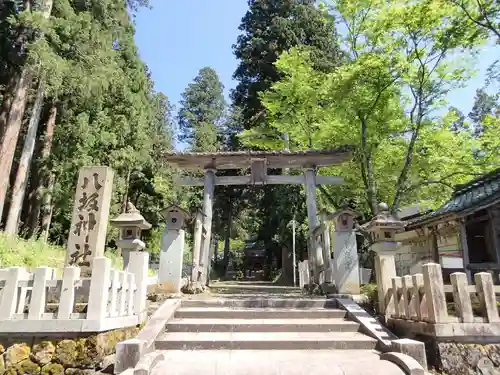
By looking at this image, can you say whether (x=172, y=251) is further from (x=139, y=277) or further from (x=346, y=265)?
(x=346, y=265)

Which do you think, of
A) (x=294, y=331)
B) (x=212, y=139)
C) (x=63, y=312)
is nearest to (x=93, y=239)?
(x=63, y=312)

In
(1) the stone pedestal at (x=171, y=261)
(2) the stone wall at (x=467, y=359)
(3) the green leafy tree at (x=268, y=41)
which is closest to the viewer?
(2) the stone wall at (x=467, y=359)

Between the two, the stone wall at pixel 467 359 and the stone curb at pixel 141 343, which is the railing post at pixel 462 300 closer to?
the stone wall at pixel 467 359

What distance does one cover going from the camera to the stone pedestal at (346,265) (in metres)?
7.68

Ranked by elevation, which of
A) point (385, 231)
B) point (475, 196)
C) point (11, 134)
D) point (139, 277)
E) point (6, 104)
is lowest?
point (139, 277)

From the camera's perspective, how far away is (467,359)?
4891 millimetres

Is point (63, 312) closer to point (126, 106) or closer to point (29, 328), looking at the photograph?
point (29, 328)

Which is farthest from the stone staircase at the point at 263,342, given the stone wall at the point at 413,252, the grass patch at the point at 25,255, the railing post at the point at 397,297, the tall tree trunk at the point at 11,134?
the tall tree trunk at the point at 11,134

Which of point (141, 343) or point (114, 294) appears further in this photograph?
point (114, 294)

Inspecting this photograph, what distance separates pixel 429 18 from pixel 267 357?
10.5 m

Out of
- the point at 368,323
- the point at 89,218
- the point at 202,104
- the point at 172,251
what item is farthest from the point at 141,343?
the point at 202,104

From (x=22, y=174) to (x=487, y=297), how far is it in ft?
47.0

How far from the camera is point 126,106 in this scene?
1783 centimetres

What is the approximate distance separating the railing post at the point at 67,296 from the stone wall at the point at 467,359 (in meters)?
5.37
